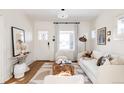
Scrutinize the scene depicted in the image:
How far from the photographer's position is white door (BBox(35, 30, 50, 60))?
779 centimetres

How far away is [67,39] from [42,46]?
1.43m

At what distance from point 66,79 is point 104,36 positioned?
4120 millimetres

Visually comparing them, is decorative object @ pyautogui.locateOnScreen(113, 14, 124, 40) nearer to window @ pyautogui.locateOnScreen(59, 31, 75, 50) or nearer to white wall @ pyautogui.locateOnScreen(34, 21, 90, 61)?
white wall @ pyautogui.locateOnScreen(34, 21, 90, 61)

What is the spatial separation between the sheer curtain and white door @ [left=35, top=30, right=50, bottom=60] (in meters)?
0.56

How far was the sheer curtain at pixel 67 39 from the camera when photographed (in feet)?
25.1

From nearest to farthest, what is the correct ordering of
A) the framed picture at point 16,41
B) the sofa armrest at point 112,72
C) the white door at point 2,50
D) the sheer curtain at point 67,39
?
the sofa armrest at point 112,72 < the white door at point 2,50 < the framed picture at point 16,41 < the sheer curtain at point 67,39

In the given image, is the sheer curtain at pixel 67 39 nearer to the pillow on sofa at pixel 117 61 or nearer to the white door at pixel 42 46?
the white door at pixel 42 46

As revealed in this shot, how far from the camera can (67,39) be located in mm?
7840

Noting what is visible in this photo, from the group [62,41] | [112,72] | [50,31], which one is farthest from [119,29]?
[50,31]

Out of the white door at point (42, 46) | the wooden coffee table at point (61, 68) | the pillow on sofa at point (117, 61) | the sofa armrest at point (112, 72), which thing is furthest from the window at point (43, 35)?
the sofa armrest at point (112, 72)

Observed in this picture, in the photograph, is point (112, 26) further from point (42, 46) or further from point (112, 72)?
point (42, 46)

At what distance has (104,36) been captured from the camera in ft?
17.9
